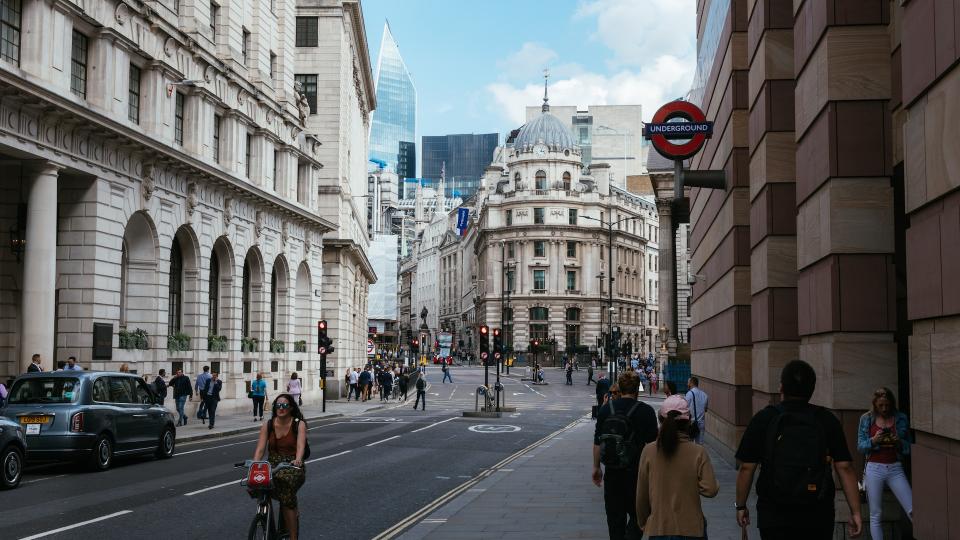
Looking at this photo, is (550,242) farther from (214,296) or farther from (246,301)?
(214,296)

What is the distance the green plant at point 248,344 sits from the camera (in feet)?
135

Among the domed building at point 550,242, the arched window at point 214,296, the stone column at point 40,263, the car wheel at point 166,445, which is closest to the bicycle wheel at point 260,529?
the car wheel at point 166,445

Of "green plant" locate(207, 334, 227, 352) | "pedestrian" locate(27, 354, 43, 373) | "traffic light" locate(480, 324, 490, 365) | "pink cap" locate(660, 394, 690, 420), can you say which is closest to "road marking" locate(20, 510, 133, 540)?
"pink cap" locate(660, 394, 690, 420)

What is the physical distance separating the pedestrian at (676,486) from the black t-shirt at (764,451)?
29cm

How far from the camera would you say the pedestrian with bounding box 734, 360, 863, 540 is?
6.49m

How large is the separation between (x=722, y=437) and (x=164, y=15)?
74.5 ft

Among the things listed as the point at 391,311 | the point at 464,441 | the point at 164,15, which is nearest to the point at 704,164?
the point at 464,441

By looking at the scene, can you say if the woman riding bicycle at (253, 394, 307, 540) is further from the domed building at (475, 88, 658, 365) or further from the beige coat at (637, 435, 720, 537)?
the domed building at (475, 88, 658, 365)

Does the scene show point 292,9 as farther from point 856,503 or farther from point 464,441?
point 856,503

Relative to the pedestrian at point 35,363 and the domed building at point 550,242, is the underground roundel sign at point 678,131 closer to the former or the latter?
the pedestrian at point 35,363

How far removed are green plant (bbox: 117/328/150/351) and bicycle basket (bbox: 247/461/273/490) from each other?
74.5ft

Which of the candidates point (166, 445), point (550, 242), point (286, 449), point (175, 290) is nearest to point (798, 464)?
point (286, 449)

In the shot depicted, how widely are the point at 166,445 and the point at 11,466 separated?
5785 millimetres

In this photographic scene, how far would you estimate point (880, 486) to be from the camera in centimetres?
998
